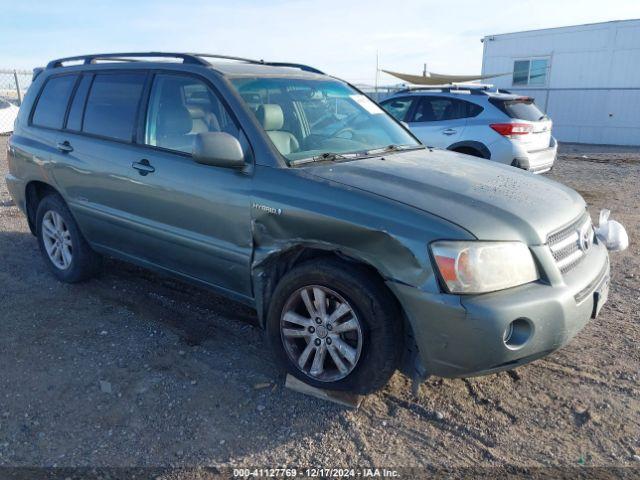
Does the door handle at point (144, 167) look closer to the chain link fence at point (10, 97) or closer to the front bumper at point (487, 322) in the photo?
the front bumper at point (487, 322)

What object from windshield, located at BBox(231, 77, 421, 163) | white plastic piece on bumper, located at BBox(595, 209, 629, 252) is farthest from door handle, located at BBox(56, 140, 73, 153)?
white plastic piece on bumper, located at BBox(595, 209, 629, 252)

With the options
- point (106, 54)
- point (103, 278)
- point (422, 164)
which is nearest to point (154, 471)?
point (422, 164)

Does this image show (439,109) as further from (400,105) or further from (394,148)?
(394,148)

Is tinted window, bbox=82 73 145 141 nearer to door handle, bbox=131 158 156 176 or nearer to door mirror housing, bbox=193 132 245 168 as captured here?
door handle, bbox=131 158 156 176

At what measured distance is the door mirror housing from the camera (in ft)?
10.8

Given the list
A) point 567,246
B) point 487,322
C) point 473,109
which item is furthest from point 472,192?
point 473,109

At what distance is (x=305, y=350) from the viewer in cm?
325

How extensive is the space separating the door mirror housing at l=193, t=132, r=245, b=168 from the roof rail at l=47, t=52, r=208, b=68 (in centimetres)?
87

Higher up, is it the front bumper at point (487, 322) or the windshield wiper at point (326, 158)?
Result: the windshield wiper at point (326, 158)

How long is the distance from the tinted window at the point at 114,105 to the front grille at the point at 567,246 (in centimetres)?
298

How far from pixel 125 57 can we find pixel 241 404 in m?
3.08

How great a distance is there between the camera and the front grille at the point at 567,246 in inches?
116

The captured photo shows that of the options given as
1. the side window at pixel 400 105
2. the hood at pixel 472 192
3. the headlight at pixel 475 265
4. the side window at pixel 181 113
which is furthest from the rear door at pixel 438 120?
the headlight at pixel 475 265

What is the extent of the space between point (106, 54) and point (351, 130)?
2.36 meters
